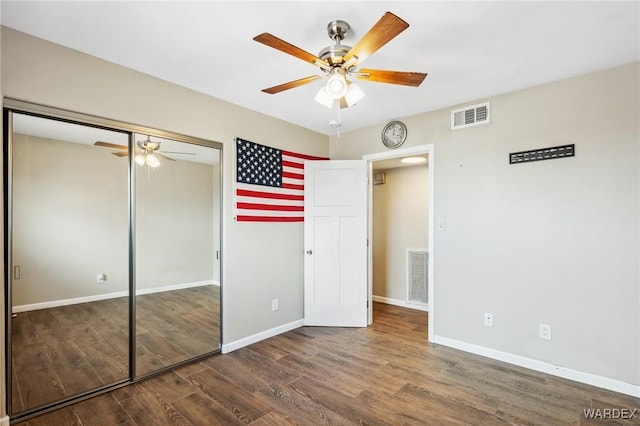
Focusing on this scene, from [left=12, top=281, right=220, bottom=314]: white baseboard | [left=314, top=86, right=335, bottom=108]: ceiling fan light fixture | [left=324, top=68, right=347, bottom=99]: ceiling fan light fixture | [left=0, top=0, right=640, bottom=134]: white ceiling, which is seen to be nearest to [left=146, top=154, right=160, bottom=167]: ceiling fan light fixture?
[left=0, top=0, right=640, bottom=134]: white ceiling

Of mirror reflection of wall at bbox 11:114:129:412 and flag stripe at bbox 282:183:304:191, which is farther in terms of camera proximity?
flag stripe at bbox 282:183:304:191

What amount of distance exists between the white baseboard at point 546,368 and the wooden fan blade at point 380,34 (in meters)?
2.99

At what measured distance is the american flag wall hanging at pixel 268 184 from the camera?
338 cm

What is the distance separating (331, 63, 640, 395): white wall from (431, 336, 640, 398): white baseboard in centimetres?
3

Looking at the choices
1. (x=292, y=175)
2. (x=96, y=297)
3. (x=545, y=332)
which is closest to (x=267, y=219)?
(x=292, y=175)

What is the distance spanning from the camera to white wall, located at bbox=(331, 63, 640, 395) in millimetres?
2498

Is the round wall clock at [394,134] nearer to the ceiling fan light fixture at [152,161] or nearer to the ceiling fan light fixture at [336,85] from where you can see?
the ceiling fan light fixture at [336,85]

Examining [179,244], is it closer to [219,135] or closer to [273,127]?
[219,135]

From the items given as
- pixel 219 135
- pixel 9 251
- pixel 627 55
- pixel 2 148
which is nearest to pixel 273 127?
pixel 219 135

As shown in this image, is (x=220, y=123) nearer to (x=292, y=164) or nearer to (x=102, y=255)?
(x=292, y=164)

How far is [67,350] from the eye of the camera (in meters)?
2.46

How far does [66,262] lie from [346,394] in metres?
2.43

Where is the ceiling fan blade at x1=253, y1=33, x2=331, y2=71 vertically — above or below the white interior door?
above

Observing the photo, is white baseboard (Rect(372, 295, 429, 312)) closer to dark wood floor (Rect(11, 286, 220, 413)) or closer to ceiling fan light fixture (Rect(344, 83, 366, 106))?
dark wood floor (Rect(11, 286, 220, 413))
